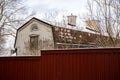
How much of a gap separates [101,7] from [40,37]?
10439 millimetres

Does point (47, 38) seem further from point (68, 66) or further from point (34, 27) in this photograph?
point (68, 66)

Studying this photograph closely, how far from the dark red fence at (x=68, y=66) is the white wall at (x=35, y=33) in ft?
48.0

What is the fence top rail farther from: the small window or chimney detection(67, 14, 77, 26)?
chimney detection(67, 14, 77, 26)

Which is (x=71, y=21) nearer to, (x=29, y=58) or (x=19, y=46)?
(x=19, y=46)

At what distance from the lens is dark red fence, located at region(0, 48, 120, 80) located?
10828 millimetres

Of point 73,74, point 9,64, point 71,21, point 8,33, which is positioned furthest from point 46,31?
point 73,74

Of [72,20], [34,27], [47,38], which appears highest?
[72,20]

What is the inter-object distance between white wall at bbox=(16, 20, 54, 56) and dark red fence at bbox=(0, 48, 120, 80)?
14637 mm

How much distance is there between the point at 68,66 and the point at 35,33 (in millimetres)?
18820

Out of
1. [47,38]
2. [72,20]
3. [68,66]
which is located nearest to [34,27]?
[47,38]

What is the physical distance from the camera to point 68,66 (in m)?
11.7

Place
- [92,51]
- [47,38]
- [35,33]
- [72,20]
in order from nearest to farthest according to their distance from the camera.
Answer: [92,51], [47,38], [35,33], [72,20]

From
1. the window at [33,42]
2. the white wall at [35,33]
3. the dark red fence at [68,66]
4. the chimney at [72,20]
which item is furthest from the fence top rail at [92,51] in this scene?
the chimney at [72,20]

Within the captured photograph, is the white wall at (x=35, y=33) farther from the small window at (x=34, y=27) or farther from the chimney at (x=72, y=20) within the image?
the chimney at (x=72, y=20)
